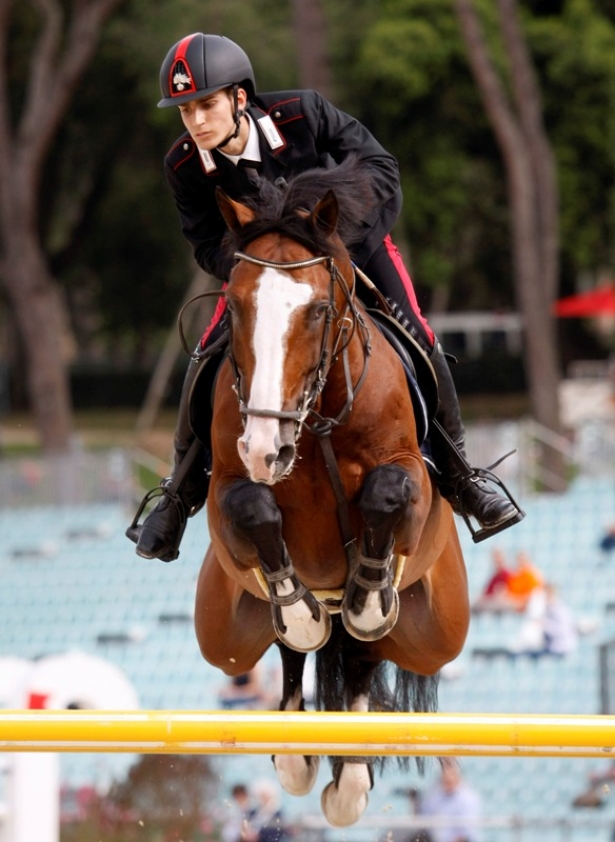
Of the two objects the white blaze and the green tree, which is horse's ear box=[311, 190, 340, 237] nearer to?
the white blaze

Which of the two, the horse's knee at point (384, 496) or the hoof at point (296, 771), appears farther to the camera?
the hoof at point (296, 771)

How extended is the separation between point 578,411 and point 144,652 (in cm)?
1500

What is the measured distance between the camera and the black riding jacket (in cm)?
475

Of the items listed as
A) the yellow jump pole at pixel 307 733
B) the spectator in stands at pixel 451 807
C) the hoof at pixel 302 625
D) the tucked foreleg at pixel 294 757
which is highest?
the hoof at pixel 302 625

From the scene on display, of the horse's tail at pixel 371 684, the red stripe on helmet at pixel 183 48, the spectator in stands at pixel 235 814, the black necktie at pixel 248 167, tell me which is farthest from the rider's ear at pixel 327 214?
the spectator in stands at pixel 235 814

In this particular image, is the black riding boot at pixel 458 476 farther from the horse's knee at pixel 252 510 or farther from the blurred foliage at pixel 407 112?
the blurred foliage at pixel 407 112

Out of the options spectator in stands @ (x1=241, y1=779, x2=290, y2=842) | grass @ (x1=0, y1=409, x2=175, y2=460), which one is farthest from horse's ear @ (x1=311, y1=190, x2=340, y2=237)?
grass @ (x1=0, y1=409, x2=175, y2=460)

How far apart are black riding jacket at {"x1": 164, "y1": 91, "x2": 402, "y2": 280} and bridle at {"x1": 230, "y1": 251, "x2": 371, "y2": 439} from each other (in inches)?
14.1

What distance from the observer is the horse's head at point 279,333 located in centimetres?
398

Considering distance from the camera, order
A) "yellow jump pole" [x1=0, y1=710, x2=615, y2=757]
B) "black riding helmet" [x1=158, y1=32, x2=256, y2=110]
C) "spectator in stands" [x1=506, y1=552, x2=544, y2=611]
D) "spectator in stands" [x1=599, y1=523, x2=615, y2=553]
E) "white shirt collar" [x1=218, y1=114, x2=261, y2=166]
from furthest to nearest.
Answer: "spectator in stands" [x1=599, y1=523, x2=615, y2=553] → "spectator in stands" [x1=506, y1=552, x2=544, y2=611] → "white shirt collar" [x1=218, y1=114, x2=261, y2=166] → "black riding helmet" [x1=158, y1=32, x2=256, y2=110] → "yellow jump pole" [x1=0, y1=710, x2=615, y2=757]

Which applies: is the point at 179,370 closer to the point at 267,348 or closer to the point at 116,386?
the point at 116,386

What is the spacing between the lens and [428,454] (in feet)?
16.9

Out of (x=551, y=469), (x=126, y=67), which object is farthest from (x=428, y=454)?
(x=126, y=67)

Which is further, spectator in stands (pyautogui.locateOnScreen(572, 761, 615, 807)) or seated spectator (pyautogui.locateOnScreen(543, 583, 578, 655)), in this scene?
seated spectator (pyautogui.locateOnScreen(543, 583, 578, 655))
